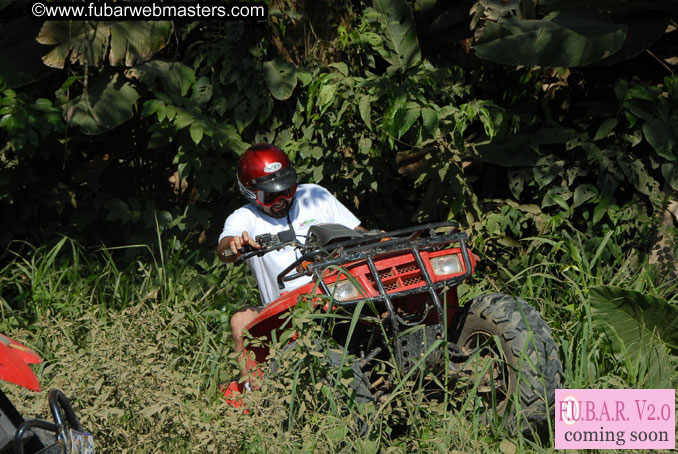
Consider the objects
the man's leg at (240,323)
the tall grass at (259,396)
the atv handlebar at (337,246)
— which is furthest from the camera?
the man's leg at (240,323)

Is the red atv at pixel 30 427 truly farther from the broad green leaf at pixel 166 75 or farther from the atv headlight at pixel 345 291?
the broad green leaf at pixel 166 75

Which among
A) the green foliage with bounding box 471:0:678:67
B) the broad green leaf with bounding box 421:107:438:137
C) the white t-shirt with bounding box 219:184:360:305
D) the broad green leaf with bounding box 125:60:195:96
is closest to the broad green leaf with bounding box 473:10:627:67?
the green foliage with bounding box 471:0:678:67

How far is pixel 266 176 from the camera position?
430 cm

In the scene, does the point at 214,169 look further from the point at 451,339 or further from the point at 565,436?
the point at 565,436

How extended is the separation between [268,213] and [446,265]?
1.26m

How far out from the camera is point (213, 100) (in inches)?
235

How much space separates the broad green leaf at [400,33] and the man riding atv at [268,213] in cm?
150

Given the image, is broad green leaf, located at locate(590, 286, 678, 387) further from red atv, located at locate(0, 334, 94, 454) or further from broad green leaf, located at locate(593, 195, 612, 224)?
red atv, located at locate(0, 334, 94, 454)

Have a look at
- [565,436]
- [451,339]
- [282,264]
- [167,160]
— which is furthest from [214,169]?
[565,436]

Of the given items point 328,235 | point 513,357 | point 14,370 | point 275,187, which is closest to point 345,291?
point 328,235

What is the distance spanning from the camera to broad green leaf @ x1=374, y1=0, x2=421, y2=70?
219 inches

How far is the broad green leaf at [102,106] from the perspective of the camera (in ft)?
17.9

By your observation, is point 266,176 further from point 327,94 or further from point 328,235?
point 327,94

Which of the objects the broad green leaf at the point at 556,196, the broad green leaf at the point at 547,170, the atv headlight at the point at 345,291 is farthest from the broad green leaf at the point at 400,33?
the atv headlight at the point at 345,291
